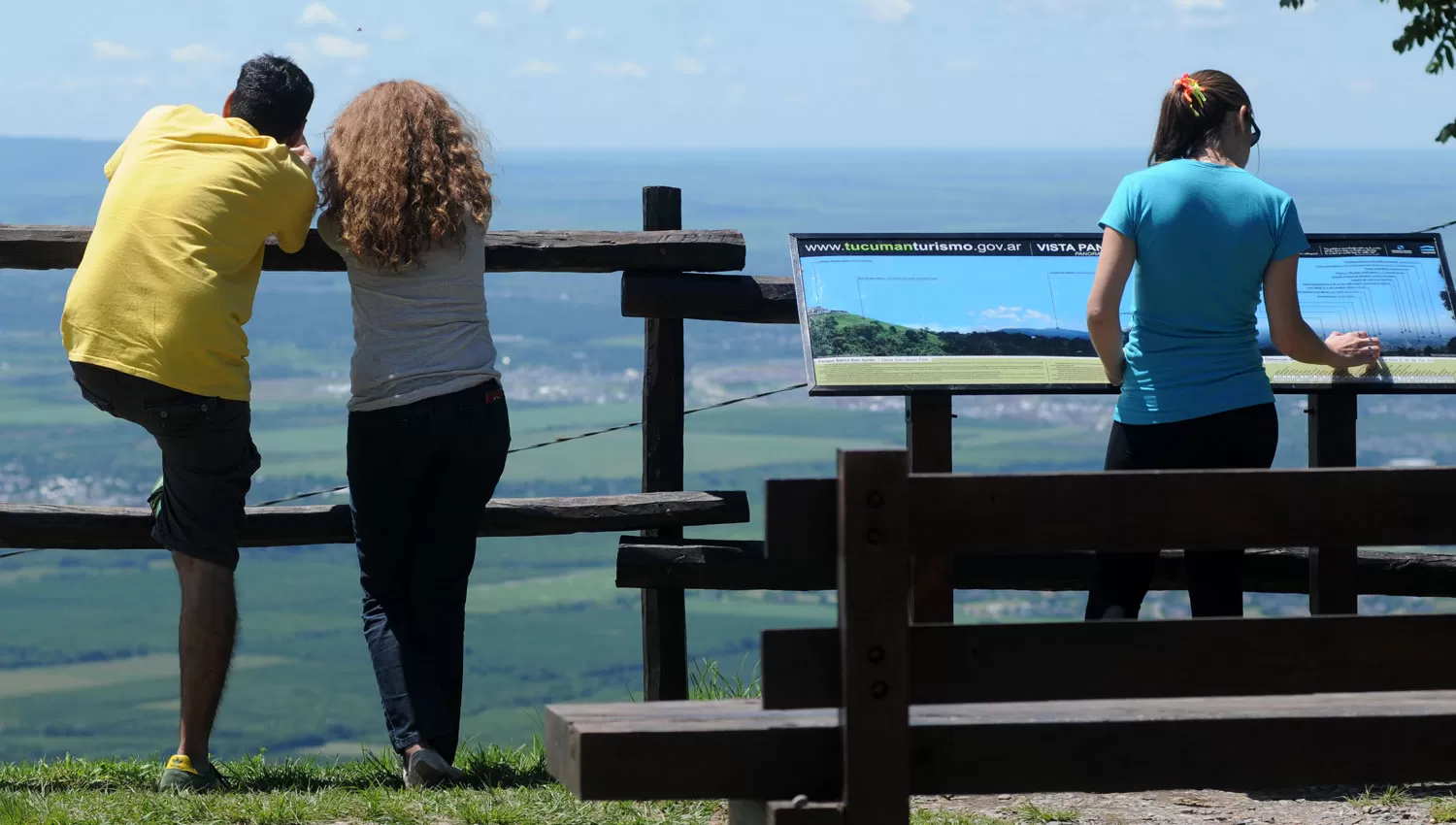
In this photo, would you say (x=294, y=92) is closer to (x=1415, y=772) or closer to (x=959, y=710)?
(x=959, y=710)

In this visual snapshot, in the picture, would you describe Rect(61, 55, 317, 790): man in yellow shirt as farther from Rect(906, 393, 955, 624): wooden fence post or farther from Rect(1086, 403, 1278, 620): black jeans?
Rect(1086, 403, 1278, 620): black jeans

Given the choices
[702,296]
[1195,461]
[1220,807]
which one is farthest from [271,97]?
[1220,807]

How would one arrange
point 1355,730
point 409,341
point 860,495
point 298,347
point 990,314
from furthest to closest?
point 298,347, point 990,314, point 409,341, point 1355,730, point 860,495

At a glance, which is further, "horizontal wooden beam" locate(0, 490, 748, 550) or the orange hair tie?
"horizontal wooden beam" locate(0, 490, 748, 550)

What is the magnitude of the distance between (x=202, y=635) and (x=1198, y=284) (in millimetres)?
2628

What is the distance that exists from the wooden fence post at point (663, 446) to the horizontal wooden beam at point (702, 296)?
107 mm

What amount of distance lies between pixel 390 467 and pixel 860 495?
7.22ft

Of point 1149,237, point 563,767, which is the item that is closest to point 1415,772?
point 563,767

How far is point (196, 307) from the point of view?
3.89m

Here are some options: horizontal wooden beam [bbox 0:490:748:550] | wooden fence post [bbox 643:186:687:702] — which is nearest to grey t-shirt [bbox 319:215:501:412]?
horizontal wooden beam [bbox 0:490:748:550]

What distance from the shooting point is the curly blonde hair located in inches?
161

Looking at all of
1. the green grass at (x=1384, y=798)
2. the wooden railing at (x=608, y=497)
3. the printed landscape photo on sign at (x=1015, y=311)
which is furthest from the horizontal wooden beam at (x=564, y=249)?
the green grass at (x=1384, y=798)

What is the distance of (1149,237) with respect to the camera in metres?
3.92

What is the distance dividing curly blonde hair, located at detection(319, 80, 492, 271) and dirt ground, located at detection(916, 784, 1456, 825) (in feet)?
6.44
